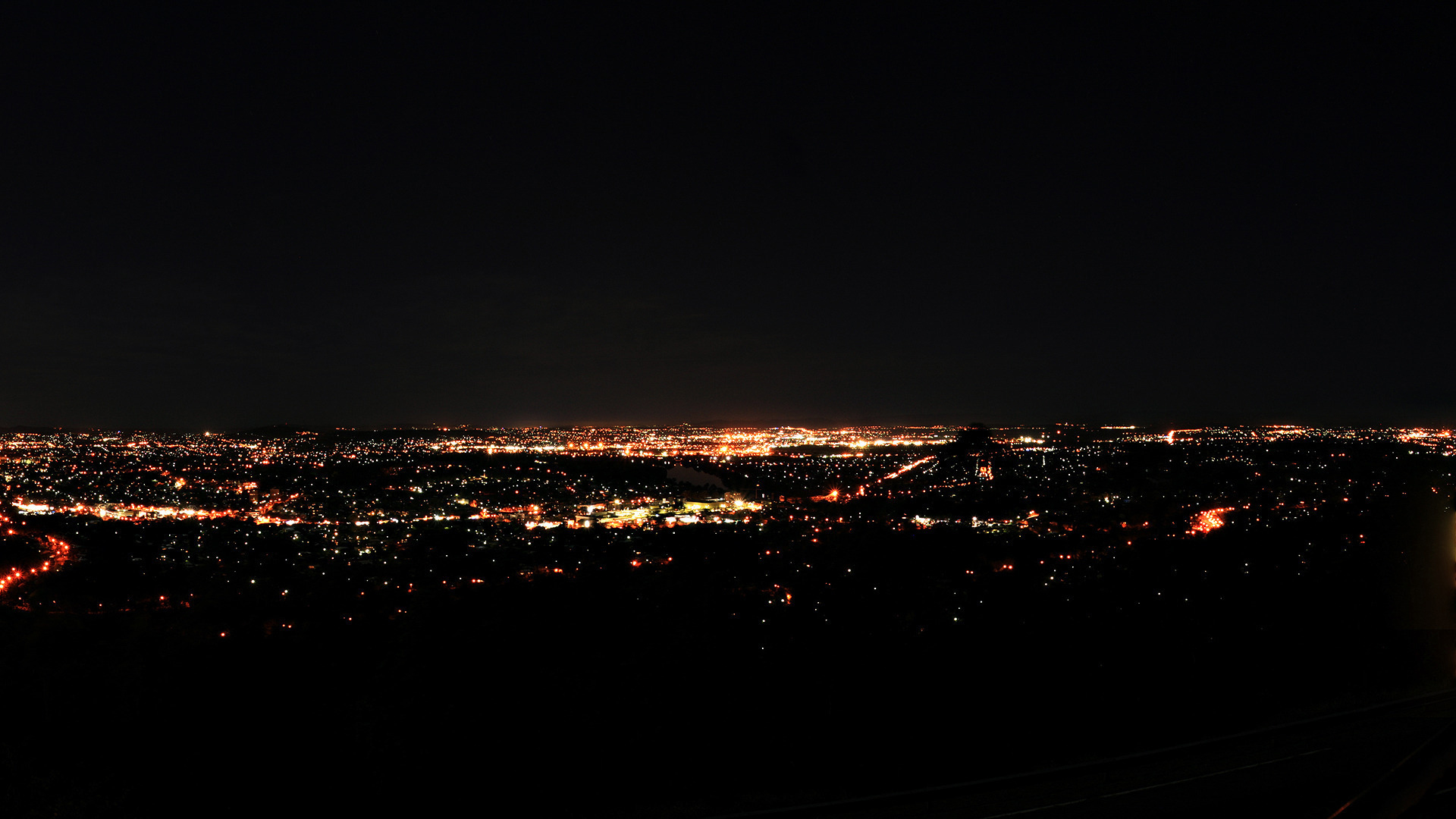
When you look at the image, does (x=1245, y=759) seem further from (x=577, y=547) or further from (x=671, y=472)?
(x=671, y=472)

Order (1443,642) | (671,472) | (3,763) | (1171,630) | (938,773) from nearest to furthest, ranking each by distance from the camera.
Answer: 1. (938,773)
2. (3,763)
3. (1443,642)
4. (1171,630)
5. (671,472)

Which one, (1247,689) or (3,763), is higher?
(1247,689)

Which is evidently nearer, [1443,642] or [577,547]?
[1443,642]

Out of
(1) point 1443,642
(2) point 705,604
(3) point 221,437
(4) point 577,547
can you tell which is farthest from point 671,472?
(3) point 221,437

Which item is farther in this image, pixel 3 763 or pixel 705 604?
pixel 705 604

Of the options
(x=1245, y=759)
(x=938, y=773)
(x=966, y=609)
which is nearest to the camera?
(x=1245, y=759)

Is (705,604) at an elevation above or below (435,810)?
above

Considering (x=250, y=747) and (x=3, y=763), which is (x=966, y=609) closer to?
(x=250, y=747)

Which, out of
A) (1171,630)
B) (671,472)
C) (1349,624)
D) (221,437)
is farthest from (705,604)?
(221,437)

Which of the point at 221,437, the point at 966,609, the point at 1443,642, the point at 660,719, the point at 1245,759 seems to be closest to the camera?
the point at 1245,759
